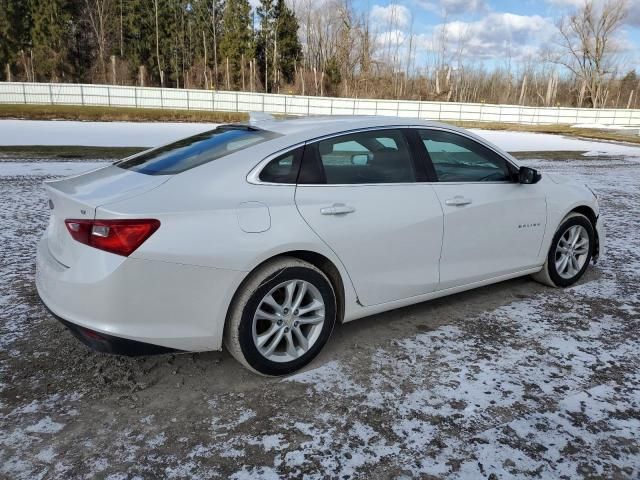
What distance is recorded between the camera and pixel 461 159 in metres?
4.12

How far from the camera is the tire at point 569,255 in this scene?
4.55m

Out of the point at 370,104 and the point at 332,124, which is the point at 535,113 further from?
the point at 332,124

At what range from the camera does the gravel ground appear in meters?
2.40

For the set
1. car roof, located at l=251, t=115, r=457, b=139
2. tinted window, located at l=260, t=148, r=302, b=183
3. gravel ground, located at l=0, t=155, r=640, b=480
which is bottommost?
gravel ground, located at l=0, t=155, r=640, b=480

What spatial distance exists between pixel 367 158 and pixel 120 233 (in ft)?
5.67

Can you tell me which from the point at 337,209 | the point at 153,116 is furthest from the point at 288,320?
the point at 153,116

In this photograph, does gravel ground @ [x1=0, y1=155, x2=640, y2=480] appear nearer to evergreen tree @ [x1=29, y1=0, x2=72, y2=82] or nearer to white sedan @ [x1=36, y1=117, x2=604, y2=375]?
white sedan @ [x1=36, y1=117, x2=604, y2=375]

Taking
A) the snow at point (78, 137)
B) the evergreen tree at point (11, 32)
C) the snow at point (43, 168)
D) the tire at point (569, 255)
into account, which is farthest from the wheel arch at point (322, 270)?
the evergreen tree at point (11, 32)

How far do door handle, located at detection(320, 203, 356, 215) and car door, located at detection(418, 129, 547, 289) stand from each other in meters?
0.81

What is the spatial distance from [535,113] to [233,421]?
47.4 m

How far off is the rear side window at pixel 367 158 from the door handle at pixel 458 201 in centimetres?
32

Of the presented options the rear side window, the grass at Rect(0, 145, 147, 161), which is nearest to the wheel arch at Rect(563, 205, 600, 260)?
the rear side window

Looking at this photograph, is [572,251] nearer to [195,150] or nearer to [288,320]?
[288,320]

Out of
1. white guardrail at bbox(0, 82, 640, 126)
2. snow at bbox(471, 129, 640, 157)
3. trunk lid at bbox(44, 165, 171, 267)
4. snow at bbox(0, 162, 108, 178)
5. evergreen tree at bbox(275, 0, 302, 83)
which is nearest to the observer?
trunk lid at bbox(44, 165, 171, 267)
